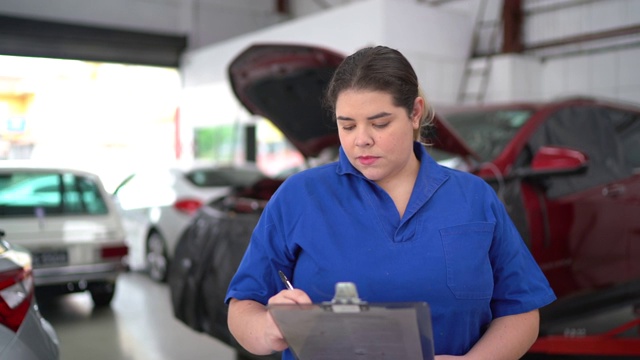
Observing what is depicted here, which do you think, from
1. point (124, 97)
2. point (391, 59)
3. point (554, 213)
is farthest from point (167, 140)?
point (391, 59)

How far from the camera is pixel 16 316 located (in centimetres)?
189

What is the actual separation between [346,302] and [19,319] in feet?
4.25

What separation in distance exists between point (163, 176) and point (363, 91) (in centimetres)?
570

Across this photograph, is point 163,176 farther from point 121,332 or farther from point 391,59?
point 391,59

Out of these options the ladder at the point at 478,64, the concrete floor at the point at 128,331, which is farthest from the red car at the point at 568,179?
the ladder at the point at 478,64

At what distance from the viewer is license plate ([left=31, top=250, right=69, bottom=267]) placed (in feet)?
15.6

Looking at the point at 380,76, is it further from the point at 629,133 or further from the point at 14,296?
the point at 629,133

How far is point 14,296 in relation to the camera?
195 cm

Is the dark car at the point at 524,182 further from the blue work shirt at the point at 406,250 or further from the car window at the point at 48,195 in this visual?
the car window at the point at 48,195

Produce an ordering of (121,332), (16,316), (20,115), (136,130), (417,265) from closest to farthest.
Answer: (417,265), (16,316), (121,332), (20,115), (136,130)

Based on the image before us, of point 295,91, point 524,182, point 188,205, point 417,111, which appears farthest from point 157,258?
point 417,111

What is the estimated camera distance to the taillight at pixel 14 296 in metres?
1.86

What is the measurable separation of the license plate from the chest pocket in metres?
4.26

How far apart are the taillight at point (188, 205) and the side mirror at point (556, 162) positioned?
377 centimetres
